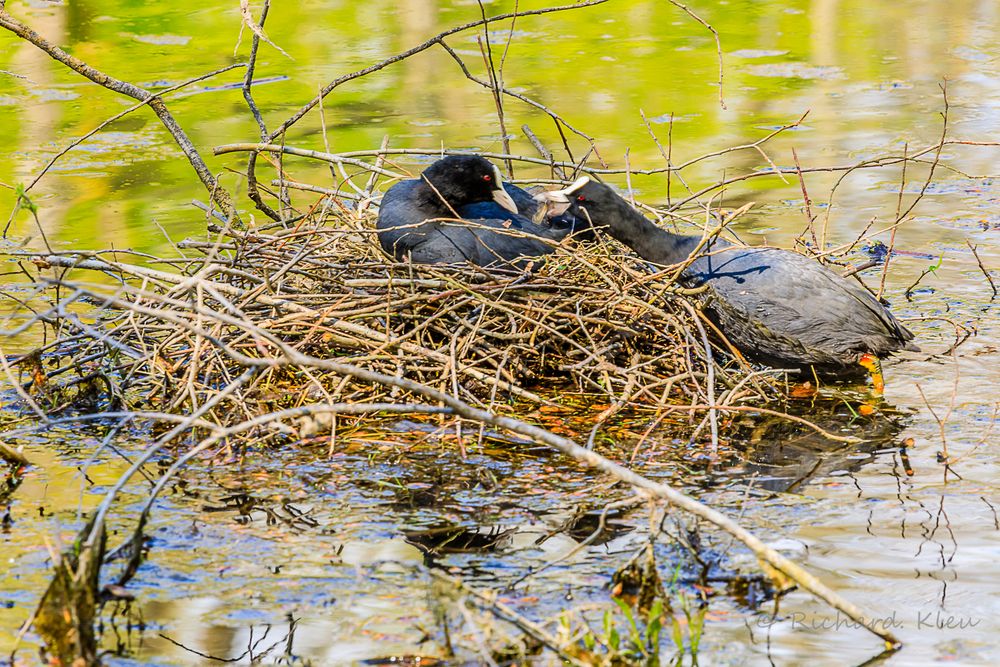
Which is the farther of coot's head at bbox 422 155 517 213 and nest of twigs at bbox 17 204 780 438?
coot's head at bbox 422 155 517 213

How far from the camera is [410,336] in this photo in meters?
4.80

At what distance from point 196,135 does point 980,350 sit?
6.24 m

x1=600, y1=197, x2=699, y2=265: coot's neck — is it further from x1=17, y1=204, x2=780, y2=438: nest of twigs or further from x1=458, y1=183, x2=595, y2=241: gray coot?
x1=458, y1=183, x2=595, y2=241: gray coot

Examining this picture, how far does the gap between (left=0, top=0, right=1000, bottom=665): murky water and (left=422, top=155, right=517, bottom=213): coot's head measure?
1.21m

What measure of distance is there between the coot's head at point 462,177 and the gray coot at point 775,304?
0.41 metres

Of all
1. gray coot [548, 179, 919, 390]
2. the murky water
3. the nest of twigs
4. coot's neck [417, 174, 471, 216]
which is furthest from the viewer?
coot's neck [417, 174, 471, 216]

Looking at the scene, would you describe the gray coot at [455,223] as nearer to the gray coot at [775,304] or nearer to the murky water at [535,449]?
the gray coot at [775,304]

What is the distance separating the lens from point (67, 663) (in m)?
3.25

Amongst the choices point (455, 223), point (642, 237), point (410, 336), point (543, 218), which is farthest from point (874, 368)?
point (410, 336)

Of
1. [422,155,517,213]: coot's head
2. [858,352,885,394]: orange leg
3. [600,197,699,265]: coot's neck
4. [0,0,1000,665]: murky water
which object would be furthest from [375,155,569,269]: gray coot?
[858,352,885,394]: orange leg

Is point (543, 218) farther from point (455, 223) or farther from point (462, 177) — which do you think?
point (455, 223)

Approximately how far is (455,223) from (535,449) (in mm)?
1023

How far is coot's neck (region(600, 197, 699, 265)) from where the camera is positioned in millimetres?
5188

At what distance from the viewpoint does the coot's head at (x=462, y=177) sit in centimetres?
546
